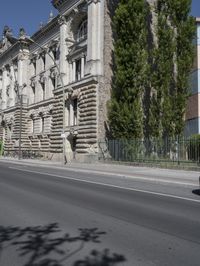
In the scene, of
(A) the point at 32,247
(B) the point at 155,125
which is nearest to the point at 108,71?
(B) the point at 155,125

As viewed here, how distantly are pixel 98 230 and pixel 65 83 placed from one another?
114 ft

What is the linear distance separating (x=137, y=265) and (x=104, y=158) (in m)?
28.0

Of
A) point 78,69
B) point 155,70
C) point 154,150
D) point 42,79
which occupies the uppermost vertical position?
point 42,79

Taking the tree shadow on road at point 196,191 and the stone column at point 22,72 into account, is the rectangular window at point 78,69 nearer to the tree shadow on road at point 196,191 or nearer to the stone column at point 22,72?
the stone column at point 22,72

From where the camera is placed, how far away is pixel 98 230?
736 centimetres

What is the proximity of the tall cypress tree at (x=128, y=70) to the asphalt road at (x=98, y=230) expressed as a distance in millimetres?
20568

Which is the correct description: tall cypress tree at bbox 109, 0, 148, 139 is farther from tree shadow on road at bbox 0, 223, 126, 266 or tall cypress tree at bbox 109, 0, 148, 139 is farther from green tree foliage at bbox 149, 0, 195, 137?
tree shadow on road at bbox 0, 223, 126, 266

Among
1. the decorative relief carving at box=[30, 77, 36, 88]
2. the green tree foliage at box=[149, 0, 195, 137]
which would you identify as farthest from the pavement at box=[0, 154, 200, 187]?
the decorative relief carving at box=[30, 77, 36, 88]

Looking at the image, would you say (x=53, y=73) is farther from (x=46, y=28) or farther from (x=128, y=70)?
(x=128, y=70)

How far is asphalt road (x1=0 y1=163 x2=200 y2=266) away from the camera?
5.65 m

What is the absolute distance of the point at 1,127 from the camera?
60844mm

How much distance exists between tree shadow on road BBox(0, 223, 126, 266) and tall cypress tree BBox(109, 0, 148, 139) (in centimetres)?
2525

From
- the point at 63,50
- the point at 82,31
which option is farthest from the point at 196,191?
the point at 63,50

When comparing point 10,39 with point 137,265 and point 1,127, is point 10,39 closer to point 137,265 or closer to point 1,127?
point 1,127
